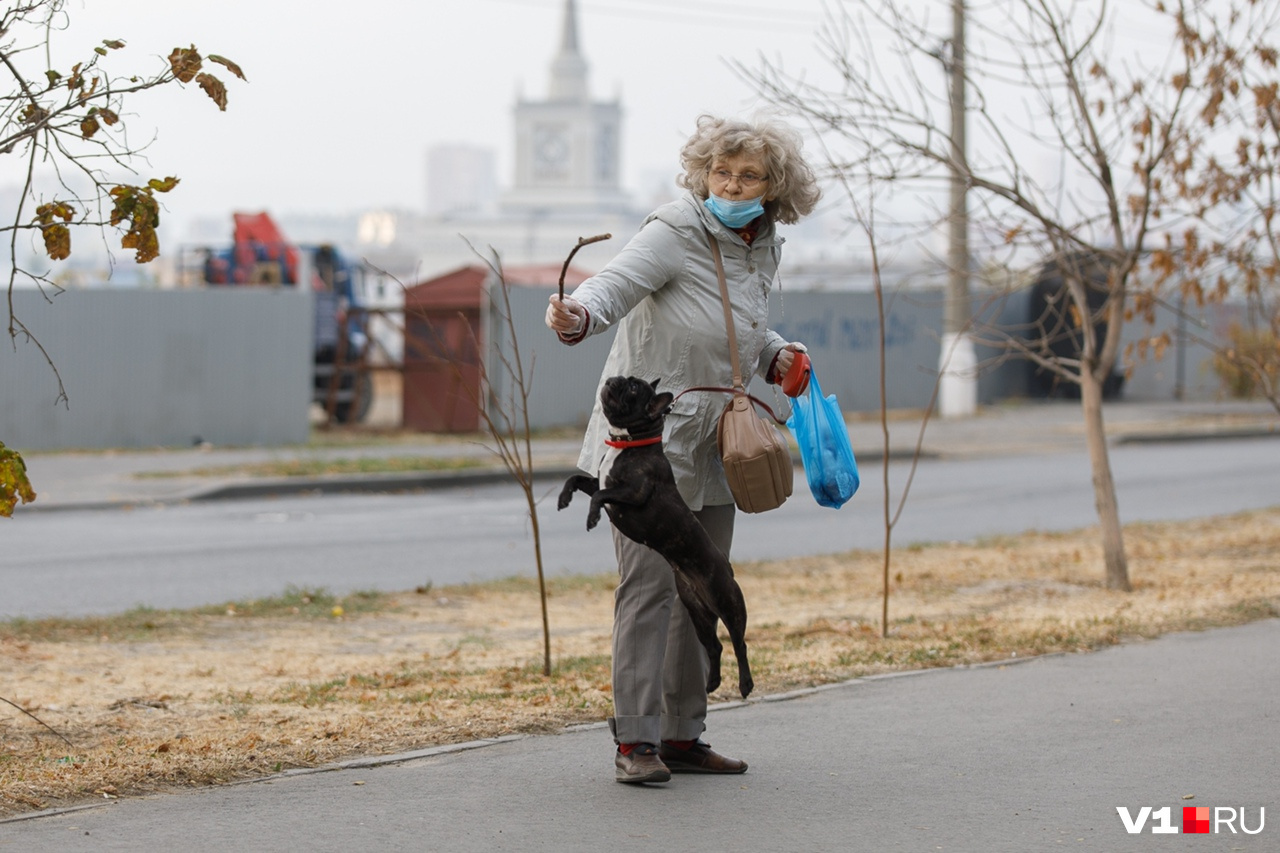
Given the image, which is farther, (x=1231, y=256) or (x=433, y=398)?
(x=433, y=398)

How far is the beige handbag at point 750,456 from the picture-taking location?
4512mm

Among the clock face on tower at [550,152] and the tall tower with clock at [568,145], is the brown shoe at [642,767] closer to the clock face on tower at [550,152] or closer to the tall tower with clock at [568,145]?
the tall tower with clock at [568,145]

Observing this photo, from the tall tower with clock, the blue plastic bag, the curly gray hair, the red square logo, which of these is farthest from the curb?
the tall tower with clock

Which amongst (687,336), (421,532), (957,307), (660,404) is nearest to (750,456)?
(660,404)

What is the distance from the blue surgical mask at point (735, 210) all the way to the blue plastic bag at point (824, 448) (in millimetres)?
588

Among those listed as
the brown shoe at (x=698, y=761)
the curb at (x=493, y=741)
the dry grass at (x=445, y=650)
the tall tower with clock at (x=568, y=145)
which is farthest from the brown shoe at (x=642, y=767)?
the tall tower with clock at (x=568, y=145)

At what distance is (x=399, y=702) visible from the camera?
586 cm

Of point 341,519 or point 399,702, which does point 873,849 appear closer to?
point 399,702

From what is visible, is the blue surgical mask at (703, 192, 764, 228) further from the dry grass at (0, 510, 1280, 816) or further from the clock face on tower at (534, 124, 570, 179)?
the clock face on tower at (534, 124, 570, 179)

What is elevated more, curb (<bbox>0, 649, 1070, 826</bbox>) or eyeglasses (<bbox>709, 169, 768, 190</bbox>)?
eyeglasses (<bbox>709, 169, 768, 190</bbox>)

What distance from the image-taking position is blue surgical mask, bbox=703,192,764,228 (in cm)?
462

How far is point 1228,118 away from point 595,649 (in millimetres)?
5056

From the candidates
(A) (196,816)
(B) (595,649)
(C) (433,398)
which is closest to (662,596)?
(A) (196,816)

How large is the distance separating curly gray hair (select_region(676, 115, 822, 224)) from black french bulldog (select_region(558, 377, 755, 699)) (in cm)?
68
